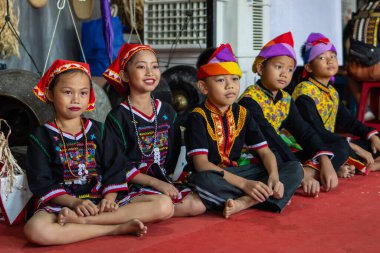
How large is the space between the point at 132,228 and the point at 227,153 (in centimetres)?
72

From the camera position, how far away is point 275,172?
273 cm

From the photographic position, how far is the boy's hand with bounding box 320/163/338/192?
3023 mm

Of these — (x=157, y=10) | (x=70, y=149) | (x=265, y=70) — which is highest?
(x=157, y=10)

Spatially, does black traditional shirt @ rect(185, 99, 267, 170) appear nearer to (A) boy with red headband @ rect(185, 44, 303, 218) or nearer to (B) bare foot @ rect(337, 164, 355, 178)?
(A) boy with red headband @ rect(185, 44, 303, 218)

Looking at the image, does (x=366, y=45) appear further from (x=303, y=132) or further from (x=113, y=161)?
(x=113, y=161)

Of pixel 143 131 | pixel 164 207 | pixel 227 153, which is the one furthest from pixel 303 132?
pixel 164 207

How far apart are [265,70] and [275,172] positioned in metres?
0.60

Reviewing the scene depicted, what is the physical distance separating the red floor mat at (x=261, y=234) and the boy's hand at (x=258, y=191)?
0.07 meters

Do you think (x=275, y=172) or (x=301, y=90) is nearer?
(x=275, y=172)

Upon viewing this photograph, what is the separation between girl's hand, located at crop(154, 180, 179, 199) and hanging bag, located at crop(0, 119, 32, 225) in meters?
0.50

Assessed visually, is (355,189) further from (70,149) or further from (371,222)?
(70,149)

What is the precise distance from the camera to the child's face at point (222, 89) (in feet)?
8.91

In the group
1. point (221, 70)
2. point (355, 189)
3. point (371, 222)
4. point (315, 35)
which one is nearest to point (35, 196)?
point (221, 70)

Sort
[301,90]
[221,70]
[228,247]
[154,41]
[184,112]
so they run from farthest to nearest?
1. [154,41]
2. [184,112]
3. [301,90]
4. [221,70]
5. [228,247]
